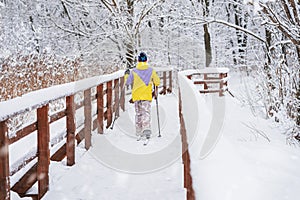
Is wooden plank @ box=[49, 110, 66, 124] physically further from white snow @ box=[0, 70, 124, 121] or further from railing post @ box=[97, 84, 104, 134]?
railing post @ box=[97, 84, 104, 134]

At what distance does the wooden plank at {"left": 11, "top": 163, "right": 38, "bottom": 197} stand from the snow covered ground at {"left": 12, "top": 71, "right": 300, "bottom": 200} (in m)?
0.17

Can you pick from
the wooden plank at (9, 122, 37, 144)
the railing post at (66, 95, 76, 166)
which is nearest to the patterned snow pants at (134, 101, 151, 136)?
the railing post at (66, 95, 76, 166)

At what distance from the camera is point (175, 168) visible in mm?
5629

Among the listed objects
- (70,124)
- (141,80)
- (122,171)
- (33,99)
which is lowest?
(122,171)

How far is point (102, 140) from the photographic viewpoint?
24.8ft

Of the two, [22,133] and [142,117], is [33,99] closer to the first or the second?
[22,133]

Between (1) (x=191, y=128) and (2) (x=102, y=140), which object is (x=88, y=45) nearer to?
(2) (x=102, y=140)

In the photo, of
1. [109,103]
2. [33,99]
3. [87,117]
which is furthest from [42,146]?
[109,103]

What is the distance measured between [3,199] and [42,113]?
1230 millimetres

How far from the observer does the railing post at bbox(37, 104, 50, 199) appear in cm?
423

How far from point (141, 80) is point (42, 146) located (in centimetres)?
380

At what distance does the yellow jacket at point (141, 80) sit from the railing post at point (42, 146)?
3.65 meters

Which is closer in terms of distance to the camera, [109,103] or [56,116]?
[56,116]

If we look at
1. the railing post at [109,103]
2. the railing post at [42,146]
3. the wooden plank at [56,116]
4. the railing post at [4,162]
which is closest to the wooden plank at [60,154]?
the wooden plank at [56,116]
